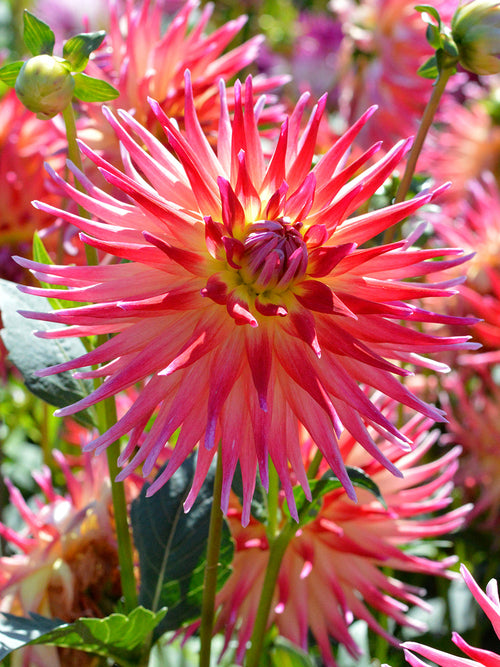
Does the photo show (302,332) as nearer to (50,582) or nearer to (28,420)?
(50,582)

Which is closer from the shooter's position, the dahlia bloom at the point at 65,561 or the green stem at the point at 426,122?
the green stem at the point at 426,122

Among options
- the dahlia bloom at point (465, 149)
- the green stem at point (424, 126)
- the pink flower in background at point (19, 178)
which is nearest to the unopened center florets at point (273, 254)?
the green stem at point (424, 126)

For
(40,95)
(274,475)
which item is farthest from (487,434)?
(40,95)

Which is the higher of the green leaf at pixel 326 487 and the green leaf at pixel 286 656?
the green leaf at pixel 326 487

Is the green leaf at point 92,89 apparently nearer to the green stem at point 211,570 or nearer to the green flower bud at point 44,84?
the green flower bud at point 44,84

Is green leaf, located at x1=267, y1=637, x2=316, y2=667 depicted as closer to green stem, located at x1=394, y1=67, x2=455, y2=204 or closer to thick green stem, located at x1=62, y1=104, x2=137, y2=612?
thick green stem, located at x1=62, y1=104, x2=137, y2=612

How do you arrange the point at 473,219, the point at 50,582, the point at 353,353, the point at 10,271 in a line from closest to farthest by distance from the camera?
the point at 353,353 → the point at 50,582 → the point at 10,271 → the point at 473,219
